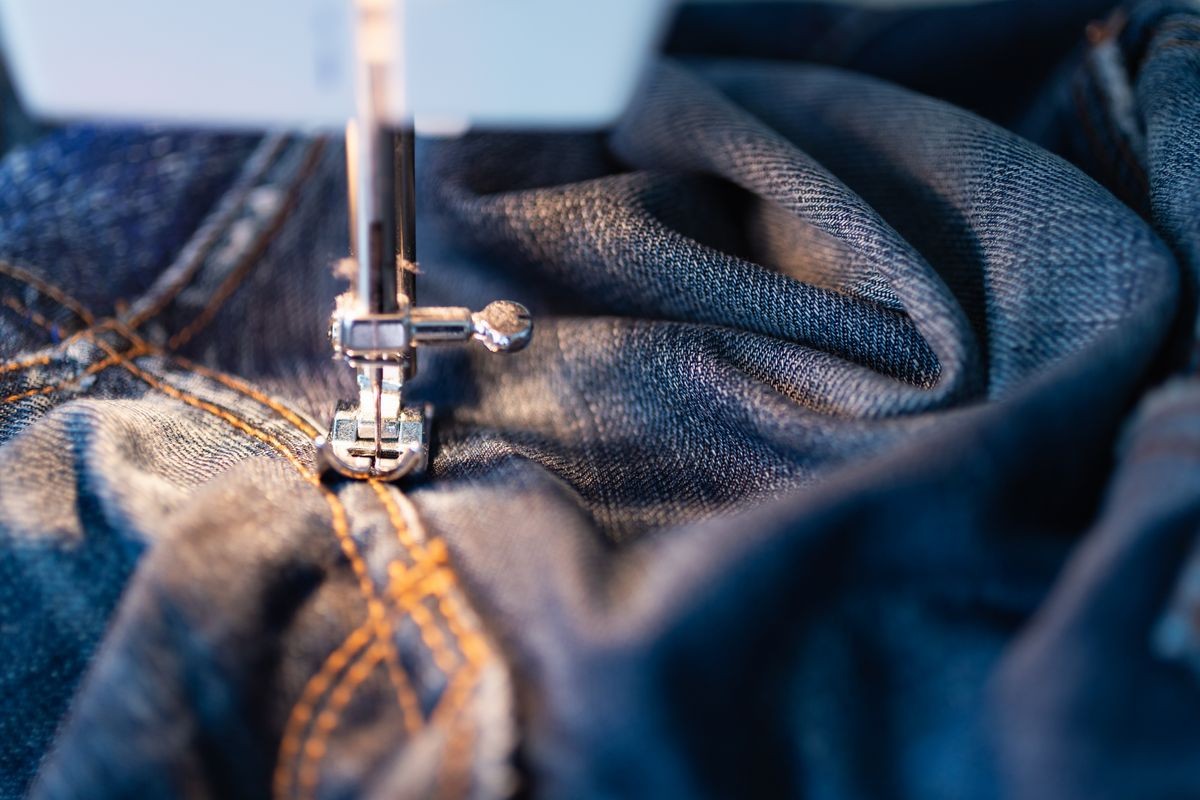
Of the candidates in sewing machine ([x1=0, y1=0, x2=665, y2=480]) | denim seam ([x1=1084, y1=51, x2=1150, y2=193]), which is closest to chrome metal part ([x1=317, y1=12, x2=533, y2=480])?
sewing machine ([x1=0, y1=0, x2=665, y2=480])

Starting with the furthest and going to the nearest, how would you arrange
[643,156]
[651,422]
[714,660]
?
1. [643,156]
2. [651,422]
3. [714,660]

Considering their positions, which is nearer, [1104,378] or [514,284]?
[1104,378]

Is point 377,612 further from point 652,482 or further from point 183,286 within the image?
point 183,286

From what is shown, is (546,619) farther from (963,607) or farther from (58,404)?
(58,404)

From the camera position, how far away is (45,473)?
1.29 ft

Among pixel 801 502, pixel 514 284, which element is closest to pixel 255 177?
pixel 514 284

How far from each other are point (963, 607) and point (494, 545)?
17 centimetres

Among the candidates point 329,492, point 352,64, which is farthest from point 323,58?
point 329,492

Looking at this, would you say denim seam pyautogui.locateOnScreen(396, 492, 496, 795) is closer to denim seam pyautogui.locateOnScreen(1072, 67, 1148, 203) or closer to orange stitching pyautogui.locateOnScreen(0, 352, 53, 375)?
orange stitching pyautogui.locateOnScreen(0, 352, 53, 375)

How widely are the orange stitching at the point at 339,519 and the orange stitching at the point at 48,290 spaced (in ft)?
0.11

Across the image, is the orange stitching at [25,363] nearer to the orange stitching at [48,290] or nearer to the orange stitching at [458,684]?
the orange stitching at [48,290]

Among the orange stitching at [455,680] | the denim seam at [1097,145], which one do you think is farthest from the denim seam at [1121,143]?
the orange stitching at [455,680]

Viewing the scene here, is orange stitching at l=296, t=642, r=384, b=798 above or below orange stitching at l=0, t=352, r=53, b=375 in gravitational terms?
below

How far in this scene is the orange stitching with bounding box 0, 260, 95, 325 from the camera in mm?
522
